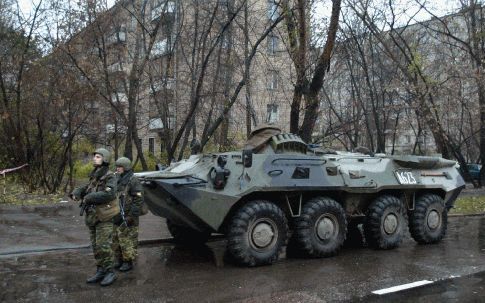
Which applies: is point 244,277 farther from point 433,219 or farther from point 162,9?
point 162,9

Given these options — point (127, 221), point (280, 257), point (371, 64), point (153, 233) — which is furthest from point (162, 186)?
point (371, 64)

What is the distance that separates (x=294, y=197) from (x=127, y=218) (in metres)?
2.63

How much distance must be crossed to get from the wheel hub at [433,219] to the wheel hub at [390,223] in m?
0.98

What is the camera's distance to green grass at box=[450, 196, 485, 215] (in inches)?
619

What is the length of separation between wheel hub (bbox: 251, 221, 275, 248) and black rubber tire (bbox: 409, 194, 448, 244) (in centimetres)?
335

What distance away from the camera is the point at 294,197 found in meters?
8.74

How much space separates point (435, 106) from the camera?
21156mm

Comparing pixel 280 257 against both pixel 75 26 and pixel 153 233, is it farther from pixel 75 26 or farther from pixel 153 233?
pixel 75 26

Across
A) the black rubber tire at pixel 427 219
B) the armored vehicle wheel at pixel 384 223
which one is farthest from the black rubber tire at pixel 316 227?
the black rubber tire at pixel 427 219

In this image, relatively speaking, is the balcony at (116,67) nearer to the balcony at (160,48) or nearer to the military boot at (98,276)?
the balcony at (160,48)

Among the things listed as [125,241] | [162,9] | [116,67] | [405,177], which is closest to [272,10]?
[162,9]

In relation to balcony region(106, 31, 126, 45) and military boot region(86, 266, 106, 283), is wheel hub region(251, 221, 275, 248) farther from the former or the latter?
balcony region(106, 31, 126, 45)

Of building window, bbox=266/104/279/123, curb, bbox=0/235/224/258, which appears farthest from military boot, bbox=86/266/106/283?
building window, bbox=266/104/279/123

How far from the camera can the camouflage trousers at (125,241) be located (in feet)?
24.7
